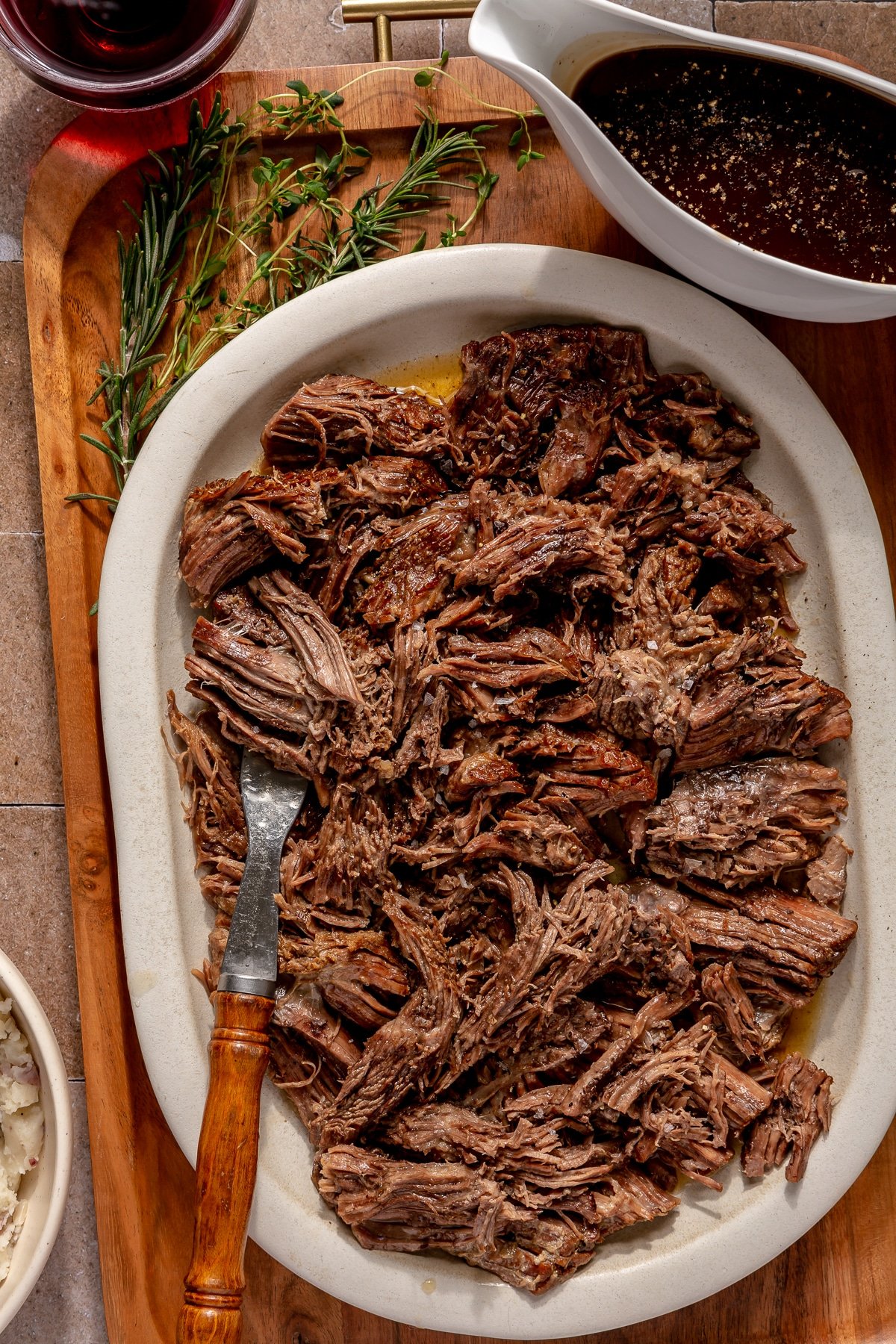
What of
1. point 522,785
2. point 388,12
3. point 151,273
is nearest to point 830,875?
point 522,785

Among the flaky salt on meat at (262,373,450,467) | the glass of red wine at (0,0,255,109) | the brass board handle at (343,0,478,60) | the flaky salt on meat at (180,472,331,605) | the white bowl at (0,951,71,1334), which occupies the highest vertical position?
the brass board handle at (343,0,478,60)

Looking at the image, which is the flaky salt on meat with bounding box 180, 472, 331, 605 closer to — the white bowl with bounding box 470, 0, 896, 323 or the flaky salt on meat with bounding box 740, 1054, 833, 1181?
the white bowl with bounding box 470, 0, 896, 323

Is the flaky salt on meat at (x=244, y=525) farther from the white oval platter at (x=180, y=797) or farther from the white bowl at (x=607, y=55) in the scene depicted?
the white bowl at (x=607, y=55)

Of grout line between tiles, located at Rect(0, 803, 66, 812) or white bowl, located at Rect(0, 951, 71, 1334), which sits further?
grout line between tiles, located at Rect(0, 803, 66, 812)

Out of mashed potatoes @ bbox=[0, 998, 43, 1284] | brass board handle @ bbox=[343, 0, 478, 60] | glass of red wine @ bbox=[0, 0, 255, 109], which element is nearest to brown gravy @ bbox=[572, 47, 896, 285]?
brass board handle @ bbox=[343, 0, 478, 60]

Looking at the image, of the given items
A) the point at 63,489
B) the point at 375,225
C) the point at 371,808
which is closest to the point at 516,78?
the point at 375,225

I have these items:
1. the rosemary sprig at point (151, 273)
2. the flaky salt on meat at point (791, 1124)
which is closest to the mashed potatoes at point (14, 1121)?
the rosemary sprig at point (151, 273)
